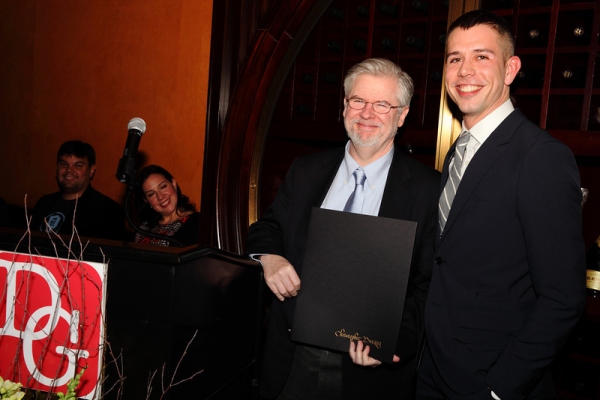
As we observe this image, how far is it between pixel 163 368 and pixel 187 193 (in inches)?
92.7

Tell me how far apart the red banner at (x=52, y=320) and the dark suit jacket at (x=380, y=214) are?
0.61 metres

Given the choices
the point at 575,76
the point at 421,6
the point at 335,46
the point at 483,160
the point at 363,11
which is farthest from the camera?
the point at 335,46

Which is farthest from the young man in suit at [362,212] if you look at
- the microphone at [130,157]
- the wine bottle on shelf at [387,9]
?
the wine bottle on shelf at [387,9]

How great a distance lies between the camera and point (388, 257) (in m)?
1.56

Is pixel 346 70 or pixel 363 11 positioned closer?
pixel 363 11

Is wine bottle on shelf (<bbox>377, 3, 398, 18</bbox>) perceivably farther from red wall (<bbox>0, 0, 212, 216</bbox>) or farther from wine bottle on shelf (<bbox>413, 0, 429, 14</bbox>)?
red wall (<bbox>0, 0, 212, 216</bbox>)

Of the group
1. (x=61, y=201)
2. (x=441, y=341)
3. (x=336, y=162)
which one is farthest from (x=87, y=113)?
(x=441, y=341)

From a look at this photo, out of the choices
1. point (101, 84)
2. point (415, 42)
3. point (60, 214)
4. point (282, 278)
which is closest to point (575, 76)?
point (415, 42)

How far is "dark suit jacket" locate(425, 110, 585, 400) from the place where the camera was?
4.56 ft

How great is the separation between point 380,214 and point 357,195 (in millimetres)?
114

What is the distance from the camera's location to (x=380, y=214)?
1786 mm

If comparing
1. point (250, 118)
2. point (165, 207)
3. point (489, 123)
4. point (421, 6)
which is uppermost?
point (421, 6)

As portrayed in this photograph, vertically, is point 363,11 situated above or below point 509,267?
above

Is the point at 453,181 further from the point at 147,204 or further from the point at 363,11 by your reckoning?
the point at 147,204
